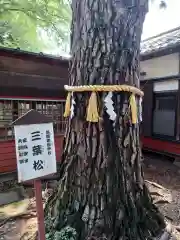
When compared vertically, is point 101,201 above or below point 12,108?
below

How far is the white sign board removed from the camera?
6.91 feet

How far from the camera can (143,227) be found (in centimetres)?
291

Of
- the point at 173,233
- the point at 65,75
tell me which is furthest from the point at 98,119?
the point at 65,75

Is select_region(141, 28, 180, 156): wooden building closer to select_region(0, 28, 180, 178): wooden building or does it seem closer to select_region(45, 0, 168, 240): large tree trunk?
select_region(0, 28, 180, 178): wooden building

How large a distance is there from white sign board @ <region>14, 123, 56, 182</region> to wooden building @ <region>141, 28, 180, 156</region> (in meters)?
5.80

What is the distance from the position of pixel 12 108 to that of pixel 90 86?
434 centimetres

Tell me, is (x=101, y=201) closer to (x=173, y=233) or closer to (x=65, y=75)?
(x=173, y=233)

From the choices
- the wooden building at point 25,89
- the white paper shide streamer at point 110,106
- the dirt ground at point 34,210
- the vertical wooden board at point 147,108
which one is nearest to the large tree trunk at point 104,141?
the white paper shide streamer at point 110,106

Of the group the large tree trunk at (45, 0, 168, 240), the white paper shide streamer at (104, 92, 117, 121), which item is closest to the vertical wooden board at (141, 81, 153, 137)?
the large tree trunk at (45, 0, 168, 240)

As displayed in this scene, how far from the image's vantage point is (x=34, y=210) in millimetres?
3785

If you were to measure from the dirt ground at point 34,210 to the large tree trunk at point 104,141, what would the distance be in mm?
489

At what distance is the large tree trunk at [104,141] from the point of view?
2754 mm

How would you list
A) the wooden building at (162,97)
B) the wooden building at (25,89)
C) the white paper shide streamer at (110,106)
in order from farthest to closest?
the wooden building at (162,97), the wooden building at (25,89), the white paper shide streamer at (110,106)

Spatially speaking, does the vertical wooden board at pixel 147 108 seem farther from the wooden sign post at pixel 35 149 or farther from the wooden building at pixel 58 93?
the wooden sign post at pixel 35 149
